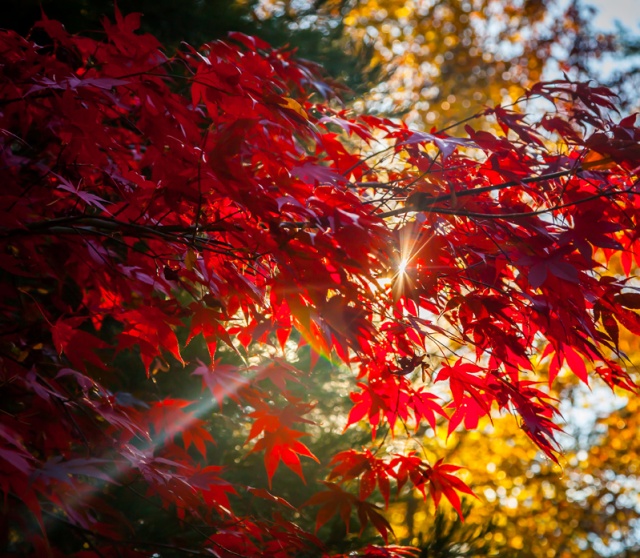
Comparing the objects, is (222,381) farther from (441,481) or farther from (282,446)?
(441,481)

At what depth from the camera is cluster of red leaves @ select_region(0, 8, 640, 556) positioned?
1385 millimetres

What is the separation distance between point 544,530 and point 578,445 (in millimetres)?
1117

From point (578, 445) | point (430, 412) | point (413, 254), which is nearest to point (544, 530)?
point (578, 445)

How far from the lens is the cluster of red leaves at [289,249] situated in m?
1.38

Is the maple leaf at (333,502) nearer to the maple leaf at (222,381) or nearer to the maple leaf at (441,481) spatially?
the maple leaf at (441,481)

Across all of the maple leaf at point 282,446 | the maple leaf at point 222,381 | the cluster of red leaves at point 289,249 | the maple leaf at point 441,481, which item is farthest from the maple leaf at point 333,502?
the maple leaf at point 222,381

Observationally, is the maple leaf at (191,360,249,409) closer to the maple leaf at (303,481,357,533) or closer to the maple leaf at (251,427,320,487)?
the maple leaf at (251,427,320,487)

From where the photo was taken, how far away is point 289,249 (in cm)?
137

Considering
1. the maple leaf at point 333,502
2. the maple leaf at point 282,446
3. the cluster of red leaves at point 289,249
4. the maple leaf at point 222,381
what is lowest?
the maple leaf at point 333,502

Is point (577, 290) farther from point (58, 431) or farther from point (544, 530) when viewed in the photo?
point (544, 530)

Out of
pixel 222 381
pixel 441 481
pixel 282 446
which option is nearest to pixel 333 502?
pixel 282 446

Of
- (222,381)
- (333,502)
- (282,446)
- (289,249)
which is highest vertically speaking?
(289,249)

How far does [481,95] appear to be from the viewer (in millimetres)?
11023

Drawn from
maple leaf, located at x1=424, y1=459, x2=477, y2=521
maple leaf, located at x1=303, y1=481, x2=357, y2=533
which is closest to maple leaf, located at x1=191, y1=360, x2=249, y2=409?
maple leaf, located at x1=303, y1=481, x2=357, y2=533
